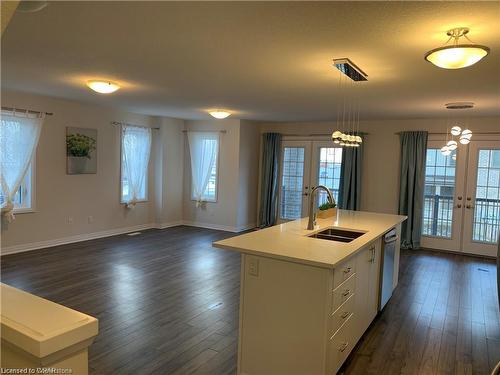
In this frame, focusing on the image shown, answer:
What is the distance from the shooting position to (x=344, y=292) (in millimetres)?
2592

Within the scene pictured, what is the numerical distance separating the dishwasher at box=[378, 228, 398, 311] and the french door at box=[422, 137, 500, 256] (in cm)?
327

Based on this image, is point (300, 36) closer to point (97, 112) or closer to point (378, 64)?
point (378, 64)

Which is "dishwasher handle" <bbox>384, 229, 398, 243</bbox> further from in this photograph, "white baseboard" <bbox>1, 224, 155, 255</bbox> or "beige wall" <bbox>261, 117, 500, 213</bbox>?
"white baseboard" <bbox>1, 224, 155, 255</bbox>

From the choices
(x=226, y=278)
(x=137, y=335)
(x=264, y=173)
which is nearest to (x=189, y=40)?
(x=137, y=335)

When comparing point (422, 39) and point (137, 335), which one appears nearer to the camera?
point (422, 39)

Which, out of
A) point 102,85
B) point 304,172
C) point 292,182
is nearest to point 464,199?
point 304,172

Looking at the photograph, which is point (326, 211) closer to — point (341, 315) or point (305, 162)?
point (341, 315)

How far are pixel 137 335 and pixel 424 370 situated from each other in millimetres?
2278

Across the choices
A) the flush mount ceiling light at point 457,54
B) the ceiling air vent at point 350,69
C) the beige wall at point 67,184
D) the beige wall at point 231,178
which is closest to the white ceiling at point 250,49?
the ceiling air vent at point 350,69

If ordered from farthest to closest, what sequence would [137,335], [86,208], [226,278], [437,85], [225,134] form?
[225,134], [86,208], [226,278], [437,85], [137,335]

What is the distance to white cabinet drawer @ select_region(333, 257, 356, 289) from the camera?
7.89 ft

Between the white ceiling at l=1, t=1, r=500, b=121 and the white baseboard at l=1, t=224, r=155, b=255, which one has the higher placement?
the white ceiling at l=1, t=1, r=500, b=121

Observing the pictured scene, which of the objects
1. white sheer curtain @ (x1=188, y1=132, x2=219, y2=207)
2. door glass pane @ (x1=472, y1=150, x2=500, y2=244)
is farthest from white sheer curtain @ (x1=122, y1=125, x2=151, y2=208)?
door glass pane @ (x1=472, y1=150, x2=500, y2=244)

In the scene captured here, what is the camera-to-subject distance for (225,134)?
26.0 feet
